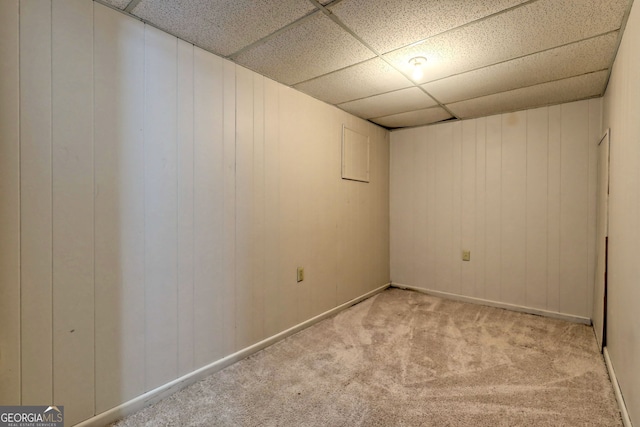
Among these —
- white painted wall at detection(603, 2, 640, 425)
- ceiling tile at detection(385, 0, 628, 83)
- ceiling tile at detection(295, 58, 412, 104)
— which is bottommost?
white painted wall at detection(603, 2, 640, 425)

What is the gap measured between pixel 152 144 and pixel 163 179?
20cm

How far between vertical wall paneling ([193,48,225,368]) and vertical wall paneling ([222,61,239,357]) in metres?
0.03

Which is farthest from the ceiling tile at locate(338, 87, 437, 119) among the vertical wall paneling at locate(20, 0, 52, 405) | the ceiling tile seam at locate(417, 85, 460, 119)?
the vertical wall paneling at locate(20, 0, 52, 405)

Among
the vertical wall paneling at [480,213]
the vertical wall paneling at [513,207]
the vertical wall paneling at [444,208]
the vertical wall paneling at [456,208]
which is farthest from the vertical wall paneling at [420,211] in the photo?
the vertical wall paneling at [513,207]

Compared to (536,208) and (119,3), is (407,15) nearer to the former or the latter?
(119,3)

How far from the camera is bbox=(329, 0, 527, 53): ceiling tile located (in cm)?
148

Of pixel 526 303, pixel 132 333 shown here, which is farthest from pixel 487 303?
pixel 132 333

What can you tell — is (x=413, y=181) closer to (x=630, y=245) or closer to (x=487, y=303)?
(x=487, y=303)

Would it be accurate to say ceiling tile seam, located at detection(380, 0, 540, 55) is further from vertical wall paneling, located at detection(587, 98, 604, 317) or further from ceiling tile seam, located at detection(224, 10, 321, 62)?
vertical wall paneling, located at detection(587, 98, 604, 317)

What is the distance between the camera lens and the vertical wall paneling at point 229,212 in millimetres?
2049

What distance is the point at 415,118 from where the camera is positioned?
11.2 ft

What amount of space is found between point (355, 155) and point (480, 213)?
1498 millimetres

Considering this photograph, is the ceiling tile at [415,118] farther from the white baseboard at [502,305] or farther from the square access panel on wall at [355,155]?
the white baseboard at [502,305]

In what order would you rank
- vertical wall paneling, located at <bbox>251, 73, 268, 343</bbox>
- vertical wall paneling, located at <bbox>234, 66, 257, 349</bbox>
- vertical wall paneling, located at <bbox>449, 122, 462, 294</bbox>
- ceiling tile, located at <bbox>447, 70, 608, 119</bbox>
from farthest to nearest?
vertical wall paneling, located at <bbox>449, 122, 462, 294</bbox> → ceiling tile, located at <bbox>447, 70, 608, 119</bbox> → vertical wall paneling, located at <bbox>251, 73, 268, 343</bbox> → vertical wall paneling, located at <bbox>234, 66, 257, 349</bbox>
